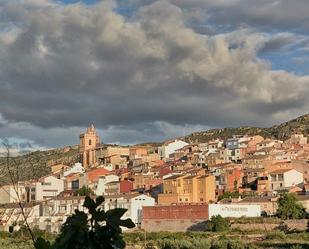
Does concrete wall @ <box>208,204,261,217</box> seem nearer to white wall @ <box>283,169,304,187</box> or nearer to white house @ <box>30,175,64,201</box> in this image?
white wall @ <box>283,169,304,187</box>

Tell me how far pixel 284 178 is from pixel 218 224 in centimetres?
2015

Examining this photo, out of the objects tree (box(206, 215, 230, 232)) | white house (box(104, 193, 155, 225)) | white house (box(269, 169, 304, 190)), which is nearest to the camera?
tree (box(206, 215, 230, 232))

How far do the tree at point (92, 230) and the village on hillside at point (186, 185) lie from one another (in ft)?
129

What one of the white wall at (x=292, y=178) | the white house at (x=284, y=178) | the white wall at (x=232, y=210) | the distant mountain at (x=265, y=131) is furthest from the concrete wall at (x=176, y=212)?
the distant mountain at (x=265, y=131)

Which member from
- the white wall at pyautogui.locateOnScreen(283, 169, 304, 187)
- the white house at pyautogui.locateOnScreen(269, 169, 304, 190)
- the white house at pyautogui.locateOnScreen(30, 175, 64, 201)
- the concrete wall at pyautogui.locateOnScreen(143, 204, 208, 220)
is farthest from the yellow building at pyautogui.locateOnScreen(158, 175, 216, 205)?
the white house at pyautogui.locateOnScreen(30, 175, 64, 201)

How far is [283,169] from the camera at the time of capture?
2771 inches

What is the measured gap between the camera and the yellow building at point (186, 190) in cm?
6406

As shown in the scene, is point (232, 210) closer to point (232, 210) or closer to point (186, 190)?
point (232, 210)

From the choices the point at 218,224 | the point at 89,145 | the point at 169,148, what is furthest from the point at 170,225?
the point at 89,145

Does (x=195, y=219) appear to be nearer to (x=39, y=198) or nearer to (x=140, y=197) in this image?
(x=140, y=197)

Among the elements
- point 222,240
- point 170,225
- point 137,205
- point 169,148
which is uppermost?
point 169,148

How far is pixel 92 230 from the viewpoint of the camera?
5.74 m

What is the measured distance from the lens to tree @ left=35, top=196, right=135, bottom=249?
5645 millimetres

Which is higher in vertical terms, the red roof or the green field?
the red roof
